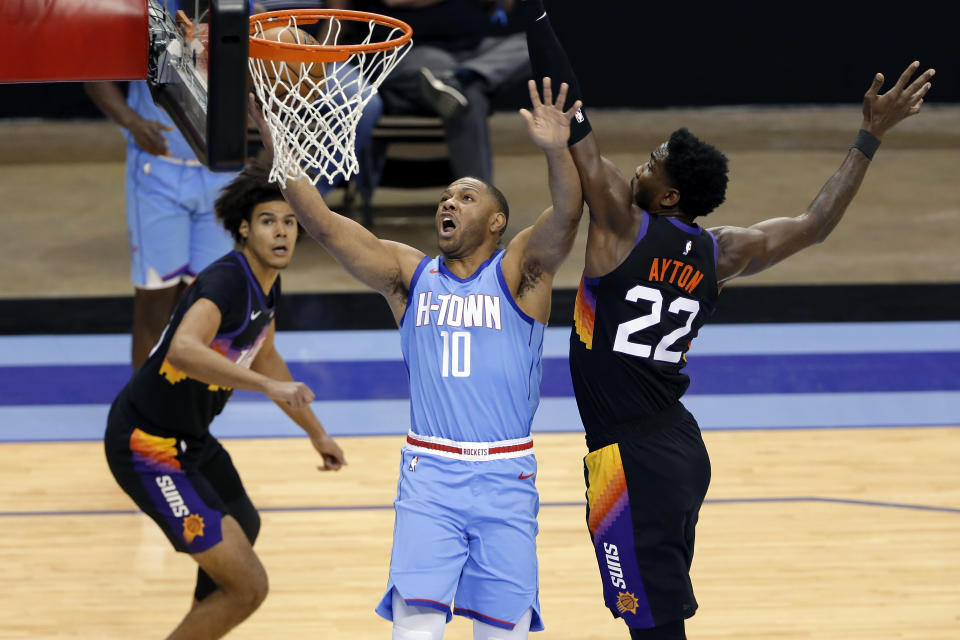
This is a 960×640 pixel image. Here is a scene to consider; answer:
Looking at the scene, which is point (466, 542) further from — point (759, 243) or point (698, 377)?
A: point (698, 377)

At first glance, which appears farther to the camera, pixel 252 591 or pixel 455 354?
pixel 252 591

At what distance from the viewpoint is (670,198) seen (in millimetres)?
3982

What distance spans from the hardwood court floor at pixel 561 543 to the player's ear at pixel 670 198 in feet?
5.66

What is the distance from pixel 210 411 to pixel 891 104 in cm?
251

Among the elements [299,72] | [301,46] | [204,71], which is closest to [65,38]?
[204,71]

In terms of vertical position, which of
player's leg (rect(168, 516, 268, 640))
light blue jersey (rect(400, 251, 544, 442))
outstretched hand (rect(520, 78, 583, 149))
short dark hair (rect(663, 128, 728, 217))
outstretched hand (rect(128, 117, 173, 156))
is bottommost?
player's leg (rect(168, 516, 268, 640))

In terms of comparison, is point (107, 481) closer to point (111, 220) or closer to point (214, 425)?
point (214, 425)

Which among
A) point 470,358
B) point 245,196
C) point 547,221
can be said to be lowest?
point 470,358

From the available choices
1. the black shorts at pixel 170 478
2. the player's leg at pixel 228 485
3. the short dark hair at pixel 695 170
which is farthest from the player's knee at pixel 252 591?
the short dark hair at pixel 695 170

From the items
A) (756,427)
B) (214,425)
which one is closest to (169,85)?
(214,425)

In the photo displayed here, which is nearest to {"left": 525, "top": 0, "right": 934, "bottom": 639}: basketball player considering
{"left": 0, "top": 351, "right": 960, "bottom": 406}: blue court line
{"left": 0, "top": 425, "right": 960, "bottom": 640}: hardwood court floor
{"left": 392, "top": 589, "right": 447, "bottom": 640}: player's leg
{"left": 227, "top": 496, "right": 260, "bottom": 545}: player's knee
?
{"left": 392, "top": 589, "right": 447, "bottom": 640}: player's leg

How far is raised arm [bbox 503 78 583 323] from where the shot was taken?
3.66 metres

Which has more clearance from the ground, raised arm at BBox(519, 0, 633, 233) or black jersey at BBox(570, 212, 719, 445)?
raised arm at BBox(519, 0, 633, 233)

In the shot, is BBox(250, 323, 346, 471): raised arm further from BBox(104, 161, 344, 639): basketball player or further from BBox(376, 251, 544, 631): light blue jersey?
BBox(376, 251, 544, 631): light blue jersey
